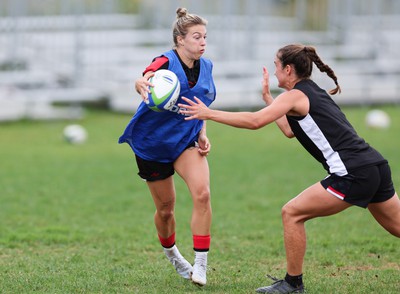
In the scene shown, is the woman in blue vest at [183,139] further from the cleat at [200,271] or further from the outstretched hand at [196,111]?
the outstretched hand at [196,111]

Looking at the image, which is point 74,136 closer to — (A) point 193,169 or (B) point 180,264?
(B) point 180,264

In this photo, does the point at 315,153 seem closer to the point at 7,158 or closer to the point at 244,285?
the point at 244,285

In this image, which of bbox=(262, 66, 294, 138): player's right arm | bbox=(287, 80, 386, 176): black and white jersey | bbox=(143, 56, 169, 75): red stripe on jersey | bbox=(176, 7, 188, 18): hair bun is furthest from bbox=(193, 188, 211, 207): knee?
bbox=(176, 7, 188, 18): hair bun

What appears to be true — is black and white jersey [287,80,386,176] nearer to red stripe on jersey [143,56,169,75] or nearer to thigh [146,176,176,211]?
red stripe on jersey [143,56,169,75]

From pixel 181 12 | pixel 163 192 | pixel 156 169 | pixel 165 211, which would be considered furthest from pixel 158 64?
pixel 165 211

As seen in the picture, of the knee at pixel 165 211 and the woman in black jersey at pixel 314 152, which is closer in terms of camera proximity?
the woman in black jersey at pixel 314 152

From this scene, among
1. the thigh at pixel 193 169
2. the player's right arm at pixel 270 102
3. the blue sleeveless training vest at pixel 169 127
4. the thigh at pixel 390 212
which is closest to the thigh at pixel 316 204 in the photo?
the thigh at pixel 390 212

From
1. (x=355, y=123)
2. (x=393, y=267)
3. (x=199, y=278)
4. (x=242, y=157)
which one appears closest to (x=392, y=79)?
(x=355, y=123)

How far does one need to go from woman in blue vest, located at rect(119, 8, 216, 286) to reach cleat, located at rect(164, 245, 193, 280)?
3.6 inches

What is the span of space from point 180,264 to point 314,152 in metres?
1.53

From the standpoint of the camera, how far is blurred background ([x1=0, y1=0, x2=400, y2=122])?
760 inches

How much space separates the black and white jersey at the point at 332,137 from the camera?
18.6 ft

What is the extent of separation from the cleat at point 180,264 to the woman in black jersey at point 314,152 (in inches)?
34.4

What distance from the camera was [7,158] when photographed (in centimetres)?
1405
